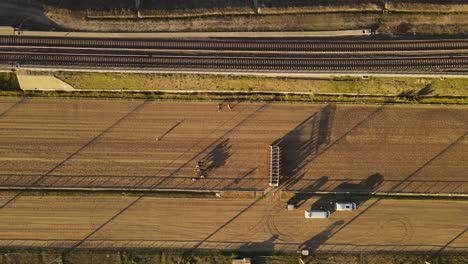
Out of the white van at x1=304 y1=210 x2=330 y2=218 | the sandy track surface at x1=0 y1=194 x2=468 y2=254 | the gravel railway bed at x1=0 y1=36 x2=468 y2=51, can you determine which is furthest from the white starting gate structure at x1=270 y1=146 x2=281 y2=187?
the gravel railway bed at x1=0 y1=36 x2=468 y2=51

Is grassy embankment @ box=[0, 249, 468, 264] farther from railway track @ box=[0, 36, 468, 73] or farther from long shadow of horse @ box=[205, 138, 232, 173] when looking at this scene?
railway track @ box=[0, 36, 468, 73]

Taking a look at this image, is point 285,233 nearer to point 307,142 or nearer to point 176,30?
point 307,142

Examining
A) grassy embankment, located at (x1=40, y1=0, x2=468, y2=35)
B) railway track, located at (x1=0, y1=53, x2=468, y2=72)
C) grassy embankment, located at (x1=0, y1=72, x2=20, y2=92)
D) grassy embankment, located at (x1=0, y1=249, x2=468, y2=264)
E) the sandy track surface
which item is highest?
grassy embankment, located at (x1=40, y1=0, x2=468, y2=35)

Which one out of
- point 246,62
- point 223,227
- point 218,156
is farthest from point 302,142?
point 223,227

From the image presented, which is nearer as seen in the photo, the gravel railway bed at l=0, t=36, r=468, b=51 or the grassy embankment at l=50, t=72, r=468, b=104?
the gravel railway bed at l=0, t=36, r=468, b=51

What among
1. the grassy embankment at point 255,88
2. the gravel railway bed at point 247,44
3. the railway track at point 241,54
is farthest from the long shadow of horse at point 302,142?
the gravel railway bed at point 247,44

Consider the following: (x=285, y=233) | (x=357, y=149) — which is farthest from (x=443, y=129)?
(x=285, y=233)
